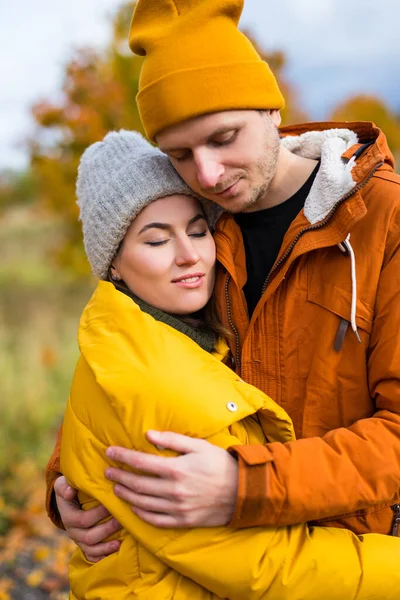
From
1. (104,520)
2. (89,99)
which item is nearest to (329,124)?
(104,520)

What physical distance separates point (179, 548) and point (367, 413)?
796mm

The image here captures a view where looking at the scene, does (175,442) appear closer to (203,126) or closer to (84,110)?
(203,126)

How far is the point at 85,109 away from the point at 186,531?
7103mm

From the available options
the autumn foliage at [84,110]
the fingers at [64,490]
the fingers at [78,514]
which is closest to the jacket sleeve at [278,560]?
the fingers at [78,514]

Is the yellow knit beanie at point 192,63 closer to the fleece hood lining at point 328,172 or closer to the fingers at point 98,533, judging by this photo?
the fleece hood lining at point 328,172

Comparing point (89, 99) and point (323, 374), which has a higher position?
point (89, 99)

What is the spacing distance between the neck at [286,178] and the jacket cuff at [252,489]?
1.07 m

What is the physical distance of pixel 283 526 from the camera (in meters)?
2.04

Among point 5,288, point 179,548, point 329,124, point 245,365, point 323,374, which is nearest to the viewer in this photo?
point 179,548

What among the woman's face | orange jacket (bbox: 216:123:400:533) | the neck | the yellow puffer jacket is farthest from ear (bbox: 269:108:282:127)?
the yellow puffer jacket

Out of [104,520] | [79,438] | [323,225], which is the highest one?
[323,225]

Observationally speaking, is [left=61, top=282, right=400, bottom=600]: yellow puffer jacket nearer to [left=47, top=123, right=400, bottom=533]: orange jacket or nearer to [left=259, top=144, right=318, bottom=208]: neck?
[left=47, top=123, right=400, bottom=533]: orange jacket

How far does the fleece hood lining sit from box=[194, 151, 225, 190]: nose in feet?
1.14

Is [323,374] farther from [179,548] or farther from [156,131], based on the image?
[156,131]
